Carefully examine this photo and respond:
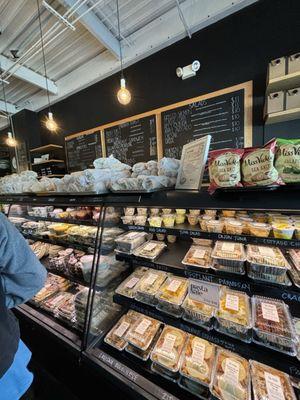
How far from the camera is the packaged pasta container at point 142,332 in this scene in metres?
1.43

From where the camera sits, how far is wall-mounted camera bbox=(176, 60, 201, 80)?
112 inches

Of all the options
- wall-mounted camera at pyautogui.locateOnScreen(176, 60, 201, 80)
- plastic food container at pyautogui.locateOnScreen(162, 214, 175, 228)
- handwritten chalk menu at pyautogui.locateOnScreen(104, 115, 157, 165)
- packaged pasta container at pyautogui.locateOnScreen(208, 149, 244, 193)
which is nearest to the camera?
packaged pasta container at pyautogui.locateOnScreen(208, 149, 244, 193)

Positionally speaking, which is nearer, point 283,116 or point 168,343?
point 168,343

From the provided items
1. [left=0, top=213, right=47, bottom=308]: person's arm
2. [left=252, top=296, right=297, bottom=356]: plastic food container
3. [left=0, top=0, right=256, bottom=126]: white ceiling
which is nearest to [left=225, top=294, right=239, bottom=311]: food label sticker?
[left=252, top=296, right=297, bottom=356]: plastic food container

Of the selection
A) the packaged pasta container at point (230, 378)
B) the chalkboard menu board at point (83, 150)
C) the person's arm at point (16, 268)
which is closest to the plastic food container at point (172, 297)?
the packaged pasta container at point (230, 378)

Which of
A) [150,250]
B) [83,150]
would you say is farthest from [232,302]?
[83,150]

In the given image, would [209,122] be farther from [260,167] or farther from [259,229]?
[260,167]

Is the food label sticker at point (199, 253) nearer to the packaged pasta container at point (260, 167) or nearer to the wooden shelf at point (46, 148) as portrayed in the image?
the packaged pasta container at point (260, 167)

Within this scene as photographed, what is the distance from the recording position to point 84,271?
1799 mm

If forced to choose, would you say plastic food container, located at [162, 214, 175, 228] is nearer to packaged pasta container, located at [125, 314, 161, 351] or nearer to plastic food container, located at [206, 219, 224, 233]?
plastic food container, located at [206, 219, 224, 233]

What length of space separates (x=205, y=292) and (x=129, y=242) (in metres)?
0.72

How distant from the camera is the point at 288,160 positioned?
2.78 feet

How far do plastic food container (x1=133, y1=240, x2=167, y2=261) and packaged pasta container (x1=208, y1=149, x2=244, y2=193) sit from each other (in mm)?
770

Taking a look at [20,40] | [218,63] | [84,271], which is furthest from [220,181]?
[20,40]
